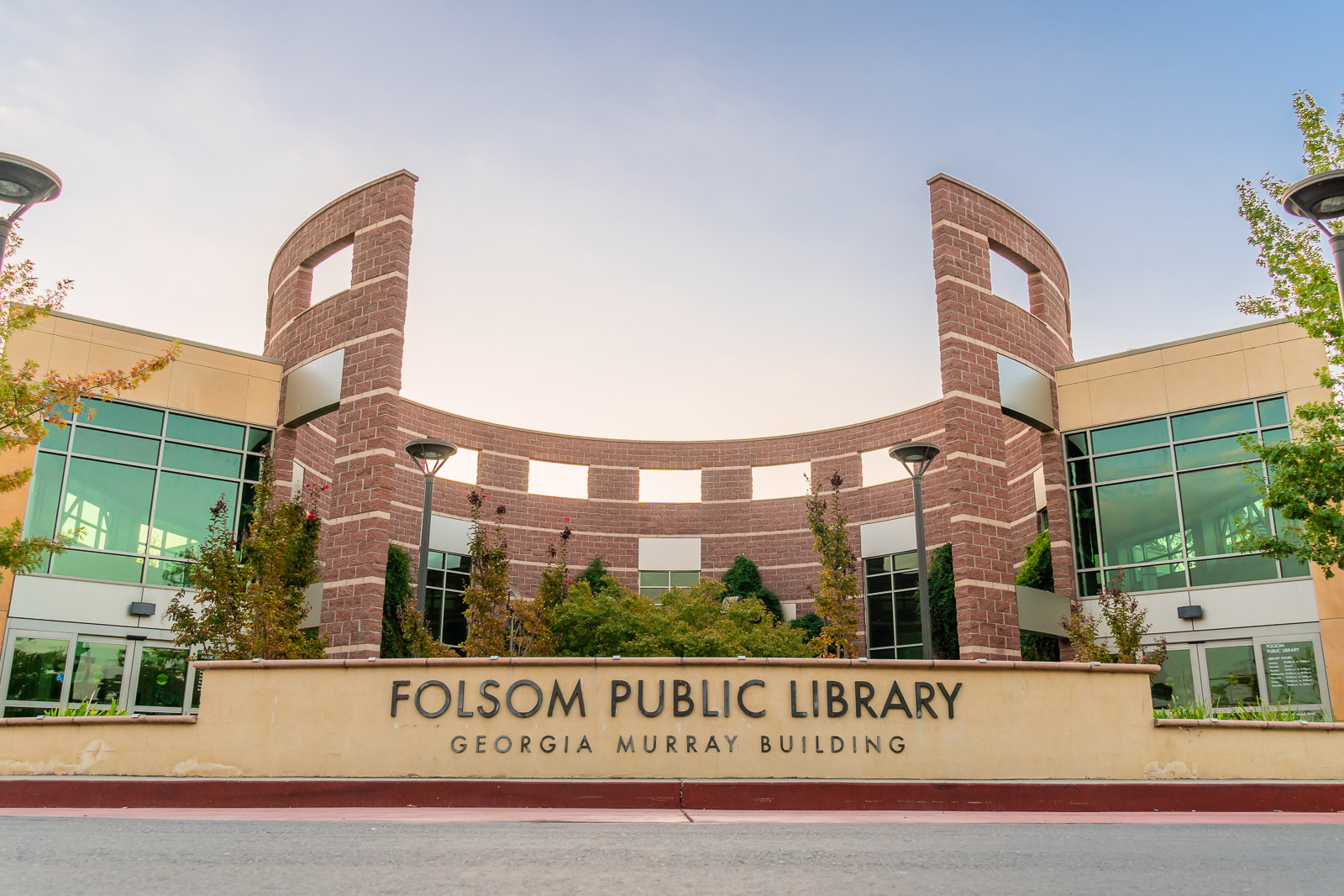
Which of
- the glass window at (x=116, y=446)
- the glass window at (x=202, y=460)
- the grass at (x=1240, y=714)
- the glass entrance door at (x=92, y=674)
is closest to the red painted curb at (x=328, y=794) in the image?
the grass at (x=1240, y=714)

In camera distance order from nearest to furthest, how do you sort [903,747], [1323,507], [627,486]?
[903,747] < [1323,507] < [627,486]

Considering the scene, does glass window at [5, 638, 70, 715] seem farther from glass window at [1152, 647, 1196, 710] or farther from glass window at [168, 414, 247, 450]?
glass window at [1152, 647, 1196, 710]

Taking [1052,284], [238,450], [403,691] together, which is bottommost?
[403,691]

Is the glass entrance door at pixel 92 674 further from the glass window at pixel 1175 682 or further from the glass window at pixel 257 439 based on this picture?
the glass window at pixel 1175 682

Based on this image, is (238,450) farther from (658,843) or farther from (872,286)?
(658,843)

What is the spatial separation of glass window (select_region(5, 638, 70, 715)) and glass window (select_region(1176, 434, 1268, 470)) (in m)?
22.8

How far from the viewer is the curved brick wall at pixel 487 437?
61.9ft

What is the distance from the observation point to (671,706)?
11.2 m

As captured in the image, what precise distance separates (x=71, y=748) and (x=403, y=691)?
391 cm

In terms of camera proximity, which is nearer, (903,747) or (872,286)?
(903,747)

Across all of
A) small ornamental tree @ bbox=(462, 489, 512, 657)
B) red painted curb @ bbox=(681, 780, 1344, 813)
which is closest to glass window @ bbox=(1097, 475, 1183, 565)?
red painted curb @ bbox=(681, 780, 1344, 813)

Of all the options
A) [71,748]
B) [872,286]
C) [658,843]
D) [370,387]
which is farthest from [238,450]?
[658,843]

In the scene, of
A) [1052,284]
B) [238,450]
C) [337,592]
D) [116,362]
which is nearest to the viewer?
[337,592]

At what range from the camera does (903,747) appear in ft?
36.9
